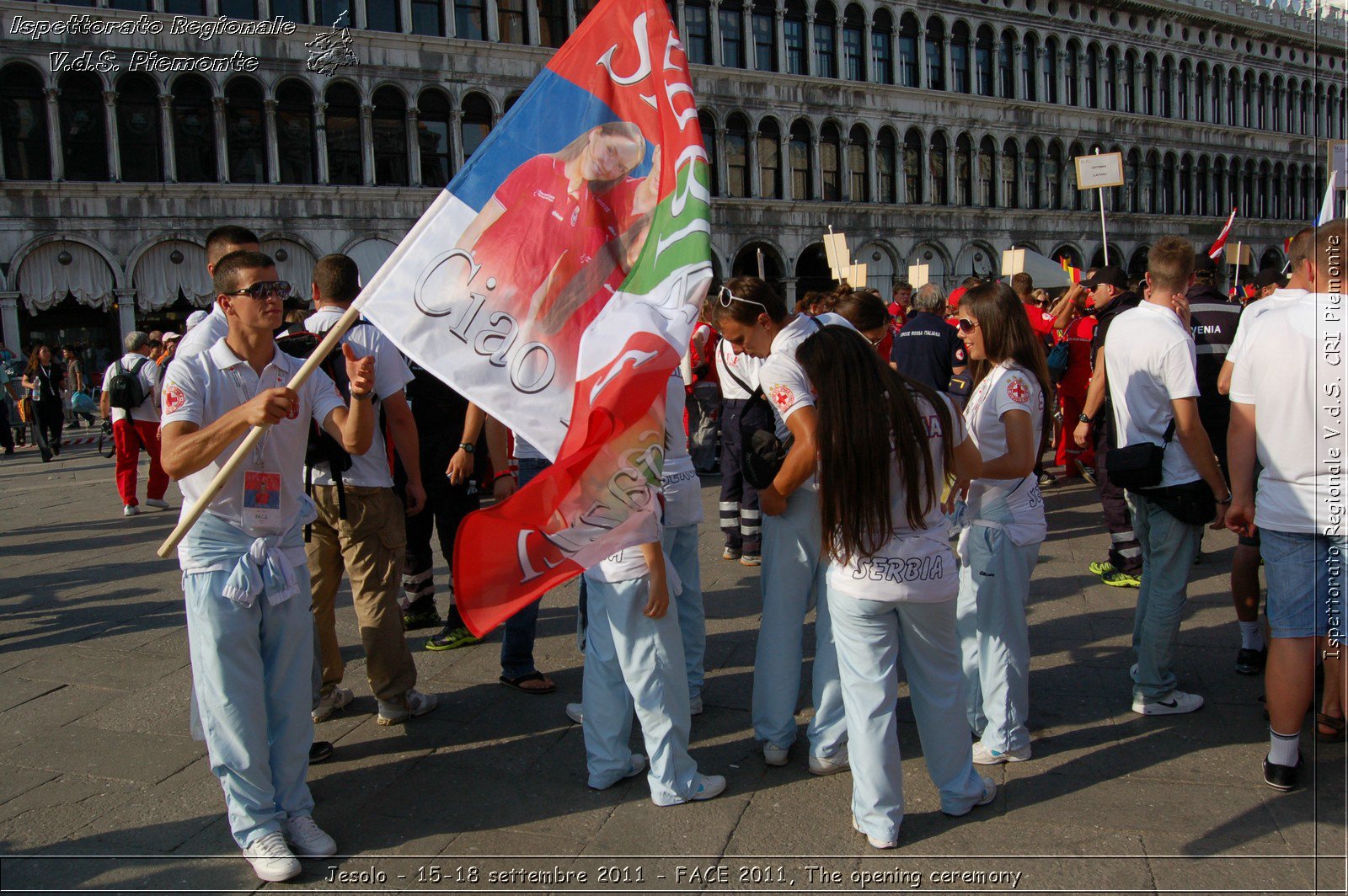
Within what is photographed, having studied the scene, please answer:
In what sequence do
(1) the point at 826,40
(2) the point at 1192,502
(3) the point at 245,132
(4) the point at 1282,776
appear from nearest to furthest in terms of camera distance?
(4) the point at 1282,776
(2) the point at 1192,502
(3) the point at 245,132
(1) the point at 826,40

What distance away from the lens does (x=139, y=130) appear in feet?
80.6

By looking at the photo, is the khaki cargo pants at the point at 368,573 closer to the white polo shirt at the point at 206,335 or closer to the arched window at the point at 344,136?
the white polo shirt at the point at 206,335

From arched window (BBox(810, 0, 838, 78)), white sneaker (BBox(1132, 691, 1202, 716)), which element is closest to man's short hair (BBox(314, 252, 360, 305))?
white sneaker (BBox(1132, 691, 1202, 716))

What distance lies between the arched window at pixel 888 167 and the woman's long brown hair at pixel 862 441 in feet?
113

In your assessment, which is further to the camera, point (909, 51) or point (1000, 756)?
point (909, 51)

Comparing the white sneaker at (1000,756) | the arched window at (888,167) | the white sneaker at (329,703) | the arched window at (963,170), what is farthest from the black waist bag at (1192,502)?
the arched window at (963,170)

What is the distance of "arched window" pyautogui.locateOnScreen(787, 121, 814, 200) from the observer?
33969 millimetres

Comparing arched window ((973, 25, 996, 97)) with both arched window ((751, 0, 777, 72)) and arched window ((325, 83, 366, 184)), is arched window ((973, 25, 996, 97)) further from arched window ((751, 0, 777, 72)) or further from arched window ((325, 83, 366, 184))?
arched window ((325, 83, 366, 184))

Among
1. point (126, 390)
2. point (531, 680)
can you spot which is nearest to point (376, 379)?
point (531, 680)

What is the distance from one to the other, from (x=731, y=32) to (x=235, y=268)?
3220 centimetres

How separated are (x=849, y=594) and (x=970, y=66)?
39296 mm

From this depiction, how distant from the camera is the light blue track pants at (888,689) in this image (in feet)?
10.5

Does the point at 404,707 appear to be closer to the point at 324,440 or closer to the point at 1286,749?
the point at 324,440

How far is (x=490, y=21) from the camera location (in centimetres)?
2838
